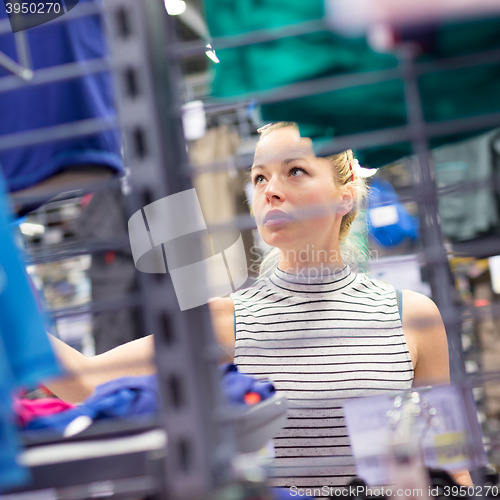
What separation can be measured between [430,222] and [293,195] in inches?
9.5

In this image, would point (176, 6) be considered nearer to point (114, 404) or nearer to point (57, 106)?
point (57, 106)

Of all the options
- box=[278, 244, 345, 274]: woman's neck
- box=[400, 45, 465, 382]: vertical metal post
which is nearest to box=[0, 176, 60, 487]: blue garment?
box=[278, 244, 345, 274]: woman's neck

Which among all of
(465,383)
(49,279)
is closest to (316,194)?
(465,383)

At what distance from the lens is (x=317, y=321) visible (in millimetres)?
693

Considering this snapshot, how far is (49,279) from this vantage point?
1654mm

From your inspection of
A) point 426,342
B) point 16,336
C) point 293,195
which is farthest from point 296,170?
point 16,336

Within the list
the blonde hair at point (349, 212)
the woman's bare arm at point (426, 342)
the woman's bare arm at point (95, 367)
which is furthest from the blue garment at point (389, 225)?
the woman's bare arm at point (95, 367)

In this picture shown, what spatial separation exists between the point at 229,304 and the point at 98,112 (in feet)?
1.73

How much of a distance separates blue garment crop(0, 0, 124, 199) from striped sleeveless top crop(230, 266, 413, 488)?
46 cm

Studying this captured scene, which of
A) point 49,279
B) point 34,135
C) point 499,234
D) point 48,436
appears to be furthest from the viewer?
point 49,279

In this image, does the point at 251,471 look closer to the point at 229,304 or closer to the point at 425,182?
the point at 229,304

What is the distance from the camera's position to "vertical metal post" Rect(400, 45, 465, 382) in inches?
26.0

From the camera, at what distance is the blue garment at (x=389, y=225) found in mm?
783

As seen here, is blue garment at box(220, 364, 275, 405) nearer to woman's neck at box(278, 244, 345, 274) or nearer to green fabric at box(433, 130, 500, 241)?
woman's neck at box(278, 244, 345, 274)
